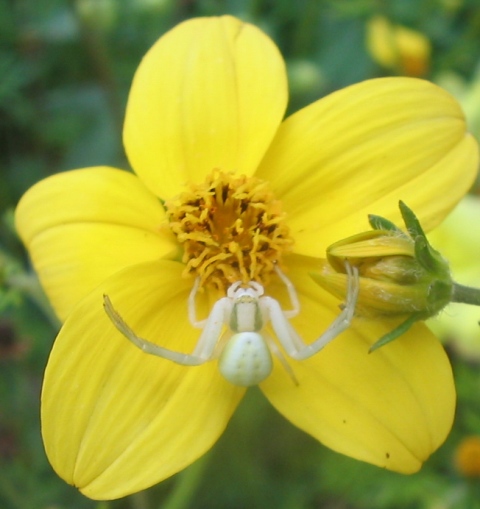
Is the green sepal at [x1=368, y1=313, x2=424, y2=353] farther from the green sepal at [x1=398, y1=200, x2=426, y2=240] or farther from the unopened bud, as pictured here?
the green sepal at [x1=398, y1=200, x2=426, y2=240]

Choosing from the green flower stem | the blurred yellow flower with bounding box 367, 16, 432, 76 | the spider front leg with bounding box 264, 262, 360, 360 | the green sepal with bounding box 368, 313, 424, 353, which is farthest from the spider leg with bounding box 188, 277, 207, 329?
the blurred yellow flower with bounding box 367, 16, 432, 76

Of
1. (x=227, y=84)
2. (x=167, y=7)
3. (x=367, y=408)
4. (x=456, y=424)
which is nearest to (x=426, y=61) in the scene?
(x=167, y=7)

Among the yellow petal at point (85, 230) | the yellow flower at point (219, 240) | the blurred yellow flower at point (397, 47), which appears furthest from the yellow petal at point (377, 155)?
the blurred yellow flower at point (397, 47)

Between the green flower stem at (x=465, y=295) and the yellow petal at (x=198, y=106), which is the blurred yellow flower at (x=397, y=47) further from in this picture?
the green flower stem at (x=465, y=295)

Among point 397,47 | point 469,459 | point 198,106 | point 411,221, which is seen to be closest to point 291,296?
point 411,221

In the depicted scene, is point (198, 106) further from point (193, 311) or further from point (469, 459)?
point (469, 459)

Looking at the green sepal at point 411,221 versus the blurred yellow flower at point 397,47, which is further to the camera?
the blurred yellow flower at point 397,47
